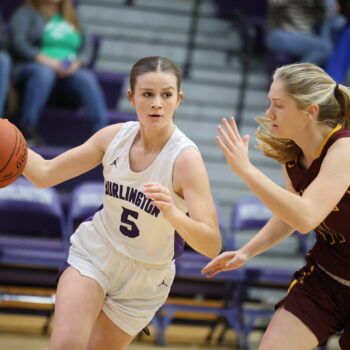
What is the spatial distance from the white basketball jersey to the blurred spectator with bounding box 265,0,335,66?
4.68 meters

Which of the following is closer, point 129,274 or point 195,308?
point 129,274

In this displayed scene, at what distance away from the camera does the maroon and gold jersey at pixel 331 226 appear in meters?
3.68

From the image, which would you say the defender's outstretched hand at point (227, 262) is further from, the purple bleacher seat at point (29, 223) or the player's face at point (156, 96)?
the purple bleacher seat at point (29, 223)

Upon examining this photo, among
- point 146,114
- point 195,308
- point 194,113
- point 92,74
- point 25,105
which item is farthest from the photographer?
point 194,113

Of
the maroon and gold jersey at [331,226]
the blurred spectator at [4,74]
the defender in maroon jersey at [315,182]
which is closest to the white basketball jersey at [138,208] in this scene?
the defender in maroon jersey at [315,182]

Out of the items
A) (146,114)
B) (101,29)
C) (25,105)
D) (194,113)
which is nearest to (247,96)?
(194,113)

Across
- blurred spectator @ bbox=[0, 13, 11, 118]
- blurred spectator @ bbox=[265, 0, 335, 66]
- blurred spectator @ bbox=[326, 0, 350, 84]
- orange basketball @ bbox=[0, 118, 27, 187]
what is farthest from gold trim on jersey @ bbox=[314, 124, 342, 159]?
blurred spectator @ bbox=[326, 0, 350, 84]

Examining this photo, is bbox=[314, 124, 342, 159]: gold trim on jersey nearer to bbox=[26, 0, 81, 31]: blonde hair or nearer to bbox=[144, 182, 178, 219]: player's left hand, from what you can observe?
bbox=[144, 182, 178, 219]: player's left hand

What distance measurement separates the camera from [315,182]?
3.43 metres

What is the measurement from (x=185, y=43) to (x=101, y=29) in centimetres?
94

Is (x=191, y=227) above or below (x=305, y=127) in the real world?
below

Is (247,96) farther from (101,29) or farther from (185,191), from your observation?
(185,191)

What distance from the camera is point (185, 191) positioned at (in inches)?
146

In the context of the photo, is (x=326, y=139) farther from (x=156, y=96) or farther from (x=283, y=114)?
(x=156, y=96)
